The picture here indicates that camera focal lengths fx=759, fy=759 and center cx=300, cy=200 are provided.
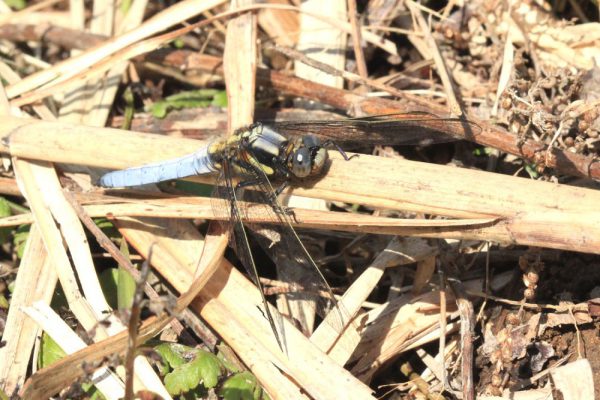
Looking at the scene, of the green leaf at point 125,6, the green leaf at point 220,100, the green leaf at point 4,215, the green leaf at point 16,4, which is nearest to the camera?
the green leaf at point 4,215

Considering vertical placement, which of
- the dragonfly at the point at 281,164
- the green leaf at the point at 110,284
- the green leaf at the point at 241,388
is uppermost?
the dragonfly at the point at 281,164

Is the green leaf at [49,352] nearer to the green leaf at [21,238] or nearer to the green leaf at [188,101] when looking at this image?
the green leaf at [21,238]

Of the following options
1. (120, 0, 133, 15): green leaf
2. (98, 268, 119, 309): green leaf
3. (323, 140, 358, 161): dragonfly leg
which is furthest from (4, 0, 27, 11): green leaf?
(323, 140, 358, 161): dragonfly leg

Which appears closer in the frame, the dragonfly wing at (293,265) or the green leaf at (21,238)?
the dragonfly wing at (293,265)

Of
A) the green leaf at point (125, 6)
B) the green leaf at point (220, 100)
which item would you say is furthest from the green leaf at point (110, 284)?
the green leaf at point (125, 6)

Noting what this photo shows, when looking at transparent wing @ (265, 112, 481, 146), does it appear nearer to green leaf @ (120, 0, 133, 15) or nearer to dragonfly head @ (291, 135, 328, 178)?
dragonfly head @ (291, 135, 328, 178)

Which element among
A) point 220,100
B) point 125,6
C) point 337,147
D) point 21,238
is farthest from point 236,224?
point 125,6

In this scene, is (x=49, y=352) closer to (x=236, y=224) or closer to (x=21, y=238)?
(x=21, y=238)
